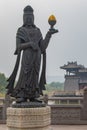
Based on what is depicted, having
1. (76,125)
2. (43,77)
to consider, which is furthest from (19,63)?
(76,125)

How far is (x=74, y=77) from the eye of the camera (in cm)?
5022

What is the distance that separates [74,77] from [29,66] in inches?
1682

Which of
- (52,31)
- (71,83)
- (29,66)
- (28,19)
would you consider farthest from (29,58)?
Answer: (71,83)

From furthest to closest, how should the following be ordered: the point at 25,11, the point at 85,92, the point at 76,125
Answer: the point at 85,92 → the point at 76,125 → the point at 25,11

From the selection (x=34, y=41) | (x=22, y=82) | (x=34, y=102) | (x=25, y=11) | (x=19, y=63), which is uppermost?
(x=25, y=11)

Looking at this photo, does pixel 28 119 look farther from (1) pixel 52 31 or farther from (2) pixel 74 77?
(2) pixel 74 77

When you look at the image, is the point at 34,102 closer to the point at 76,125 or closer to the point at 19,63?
the point at 19,63

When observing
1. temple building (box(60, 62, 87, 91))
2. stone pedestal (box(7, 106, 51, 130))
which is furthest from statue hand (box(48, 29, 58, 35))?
temple building (box(60, 62, 87, 91))

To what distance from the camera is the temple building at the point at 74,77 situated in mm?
49059

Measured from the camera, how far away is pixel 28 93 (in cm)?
783

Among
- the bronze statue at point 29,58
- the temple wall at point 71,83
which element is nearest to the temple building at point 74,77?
the temple wall at point 71,83

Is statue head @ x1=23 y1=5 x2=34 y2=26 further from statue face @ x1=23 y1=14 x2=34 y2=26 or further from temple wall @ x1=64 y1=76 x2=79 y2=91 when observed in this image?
temple wall @ x1=64 y1=76 x2=79 y2=91

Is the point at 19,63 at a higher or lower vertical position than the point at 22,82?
higher

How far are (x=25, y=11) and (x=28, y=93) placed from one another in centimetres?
219
